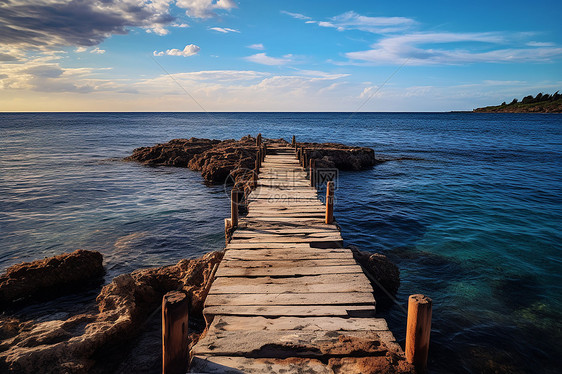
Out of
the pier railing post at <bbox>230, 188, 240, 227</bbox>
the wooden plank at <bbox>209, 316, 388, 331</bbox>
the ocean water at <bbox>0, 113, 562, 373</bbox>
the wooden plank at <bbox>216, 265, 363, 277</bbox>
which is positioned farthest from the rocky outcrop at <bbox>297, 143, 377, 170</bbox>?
the wooden plank at <bbox>209, 316, 388, 331</bbox>

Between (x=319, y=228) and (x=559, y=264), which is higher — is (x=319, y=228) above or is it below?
above

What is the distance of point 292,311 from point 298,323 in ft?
1.06

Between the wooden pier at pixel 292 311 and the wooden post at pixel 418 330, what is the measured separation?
0.59 ft

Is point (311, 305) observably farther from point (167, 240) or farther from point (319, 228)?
point (167, 240)

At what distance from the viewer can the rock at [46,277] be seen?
8.03 meters

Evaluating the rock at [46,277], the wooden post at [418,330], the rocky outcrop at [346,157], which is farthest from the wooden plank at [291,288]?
the rocky outcrop at [346,157]

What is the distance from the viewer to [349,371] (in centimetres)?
408

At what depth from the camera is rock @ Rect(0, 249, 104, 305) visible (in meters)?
8.03

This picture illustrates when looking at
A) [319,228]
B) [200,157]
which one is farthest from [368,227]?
[200,157]

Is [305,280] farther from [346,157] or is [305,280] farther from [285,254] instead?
[346,157]

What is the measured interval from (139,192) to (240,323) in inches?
676

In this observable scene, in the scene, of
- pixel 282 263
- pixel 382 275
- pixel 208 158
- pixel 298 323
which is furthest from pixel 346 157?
pixel 298 323

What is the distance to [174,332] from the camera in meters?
3.83

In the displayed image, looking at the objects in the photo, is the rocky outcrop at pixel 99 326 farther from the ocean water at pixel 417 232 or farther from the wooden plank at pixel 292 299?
the wooden plank at pixel 292 299
